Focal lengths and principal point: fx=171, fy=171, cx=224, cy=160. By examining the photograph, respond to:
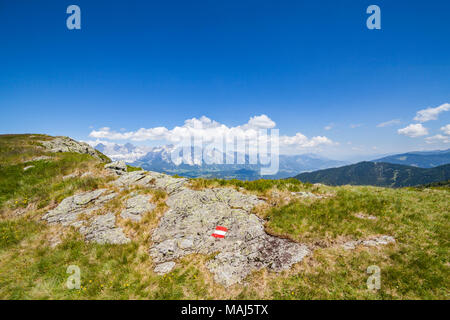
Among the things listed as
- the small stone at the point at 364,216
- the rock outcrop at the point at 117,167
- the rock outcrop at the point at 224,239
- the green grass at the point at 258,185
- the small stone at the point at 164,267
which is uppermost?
the rock outcrop at the point at 117,167

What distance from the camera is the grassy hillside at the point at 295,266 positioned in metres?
7.71

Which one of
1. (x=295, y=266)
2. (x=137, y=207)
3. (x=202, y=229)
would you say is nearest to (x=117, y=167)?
(x=137, y=207)

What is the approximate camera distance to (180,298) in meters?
7.73

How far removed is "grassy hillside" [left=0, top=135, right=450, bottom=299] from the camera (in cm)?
771

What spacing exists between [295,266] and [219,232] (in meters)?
4.87

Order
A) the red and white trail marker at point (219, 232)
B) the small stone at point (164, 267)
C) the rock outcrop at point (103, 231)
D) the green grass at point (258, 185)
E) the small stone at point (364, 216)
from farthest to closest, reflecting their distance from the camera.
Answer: the green grass at point (258, 185) → the small stone at point (364, 216) → the red and white trail marker at point (219, 232) → the rock outcrop at point (103, 231) → the small stone at point (164, 267)

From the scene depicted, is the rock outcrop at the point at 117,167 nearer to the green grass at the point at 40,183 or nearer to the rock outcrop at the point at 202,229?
the green grass at the point at 40,183

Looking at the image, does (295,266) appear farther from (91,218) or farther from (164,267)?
(91,218)

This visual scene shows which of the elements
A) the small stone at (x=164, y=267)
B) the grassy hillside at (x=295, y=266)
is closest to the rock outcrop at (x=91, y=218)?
the grassy hillside at (x=295, y=266)

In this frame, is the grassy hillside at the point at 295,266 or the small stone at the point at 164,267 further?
the small stone at the point at 164,267

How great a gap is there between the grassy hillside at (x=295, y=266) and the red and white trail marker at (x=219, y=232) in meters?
1.76

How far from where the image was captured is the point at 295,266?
8.85m

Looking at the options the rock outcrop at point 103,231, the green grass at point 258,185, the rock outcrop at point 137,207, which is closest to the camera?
the rock outcrop at point 103,231
